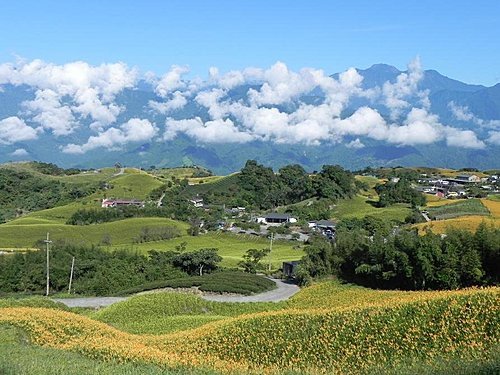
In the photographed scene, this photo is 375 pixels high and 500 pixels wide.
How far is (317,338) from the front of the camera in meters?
17.8

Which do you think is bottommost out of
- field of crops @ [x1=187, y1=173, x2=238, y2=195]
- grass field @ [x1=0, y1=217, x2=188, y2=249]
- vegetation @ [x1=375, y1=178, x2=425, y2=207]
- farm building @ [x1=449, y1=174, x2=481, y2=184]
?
grass field @ [x1=0, y1=217, x2=188, y2=249]

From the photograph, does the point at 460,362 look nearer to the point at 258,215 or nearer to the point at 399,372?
the point at 399,372

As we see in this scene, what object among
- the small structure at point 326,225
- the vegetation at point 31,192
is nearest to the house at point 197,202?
the vegetation at point 31,192

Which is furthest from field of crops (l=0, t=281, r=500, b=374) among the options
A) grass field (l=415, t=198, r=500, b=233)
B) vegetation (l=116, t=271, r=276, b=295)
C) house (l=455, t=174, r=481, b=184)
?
house (l=455, t=174, r=481, b=184)

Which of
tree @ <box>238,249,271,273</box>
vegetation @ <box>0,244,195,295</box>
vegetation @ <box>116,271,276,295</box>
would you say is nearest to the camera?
vegetation @ <box>116,271,276,295</box>

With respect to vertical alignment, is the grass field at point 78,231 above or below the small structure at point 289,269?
above

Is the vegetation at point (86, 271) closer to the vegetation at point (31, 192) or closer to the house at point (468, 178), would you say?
the vegetation at point (31, 192)

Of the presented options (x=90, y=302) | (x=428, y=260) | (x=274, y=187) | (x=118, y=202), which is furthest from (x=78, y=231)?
(x=428, y=260)

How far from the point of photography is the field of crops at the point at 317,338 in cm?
1499

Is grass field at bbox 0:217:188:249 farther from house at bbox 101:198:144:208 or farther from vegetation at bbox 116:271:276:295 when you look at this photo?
vegetation at bbox 116:271:276:295

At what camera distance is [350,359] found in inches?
626

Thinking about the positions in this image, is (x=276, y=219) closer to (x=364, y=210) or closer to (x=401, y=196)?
(x=364, y=210)

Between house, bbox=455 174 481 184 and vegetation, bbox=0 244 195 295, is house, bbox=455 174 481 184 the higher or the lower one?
the higher one

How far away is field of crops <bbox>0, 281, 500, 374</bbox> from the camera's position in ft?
49.2
